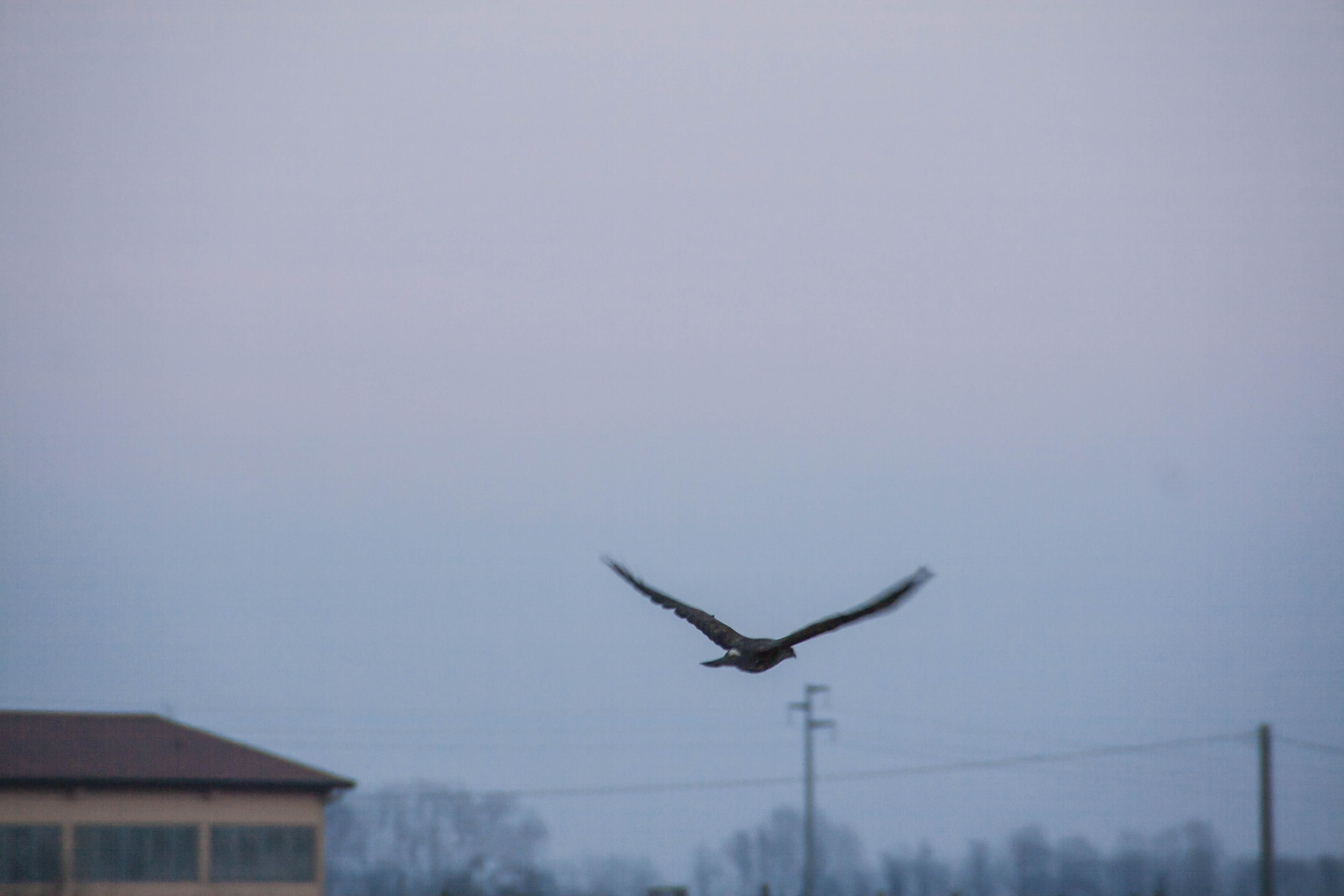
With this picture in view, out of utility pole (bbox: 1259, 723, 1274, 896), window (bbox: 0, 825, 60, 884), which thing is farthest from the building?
utility pole (bbox: 1259, 723, 1274, 896)

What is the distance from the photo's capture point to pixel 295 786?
48156 mm

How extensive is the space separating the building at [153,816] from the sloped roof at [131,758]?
42 millimetres

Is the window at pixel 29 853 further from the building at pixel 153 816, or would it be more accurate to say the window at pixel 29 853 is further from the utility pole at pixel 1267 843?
the utility pole at pixel 1267 843

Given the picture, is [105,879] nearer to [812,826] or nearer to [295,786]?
[295,786]

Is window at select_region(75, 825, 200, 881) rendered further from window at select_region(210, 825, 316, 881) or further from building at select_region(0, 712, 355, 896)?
window at select_region(210, 825, 316, 881)

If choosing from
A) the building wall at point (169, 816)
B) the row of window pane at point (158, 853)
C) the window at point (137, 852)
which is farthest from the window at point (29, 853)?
the window at point (137, 852)

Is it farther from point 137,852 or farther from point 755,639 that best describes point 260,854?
point 755,639

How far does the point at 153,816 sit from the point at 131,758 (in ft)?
7.14

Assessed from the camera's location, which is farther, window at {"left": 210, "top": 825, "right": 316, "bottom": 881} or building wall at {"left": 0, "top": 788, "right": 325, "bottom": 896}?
window at {"left": 210, "top": 825, "right": 316, "bottom": 881}

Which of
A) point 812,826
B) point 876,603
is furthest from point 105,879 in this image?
point 876,603

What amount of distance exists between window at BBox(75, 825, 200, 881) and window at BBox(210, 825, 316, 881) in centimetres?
60

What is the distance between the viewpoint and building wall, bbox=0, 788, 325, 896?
45.1 metres

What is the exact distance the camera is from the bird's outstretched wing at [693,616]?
64.7 feet

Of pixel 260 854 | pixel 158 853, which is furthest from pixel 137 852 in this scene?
pixel 260 854
